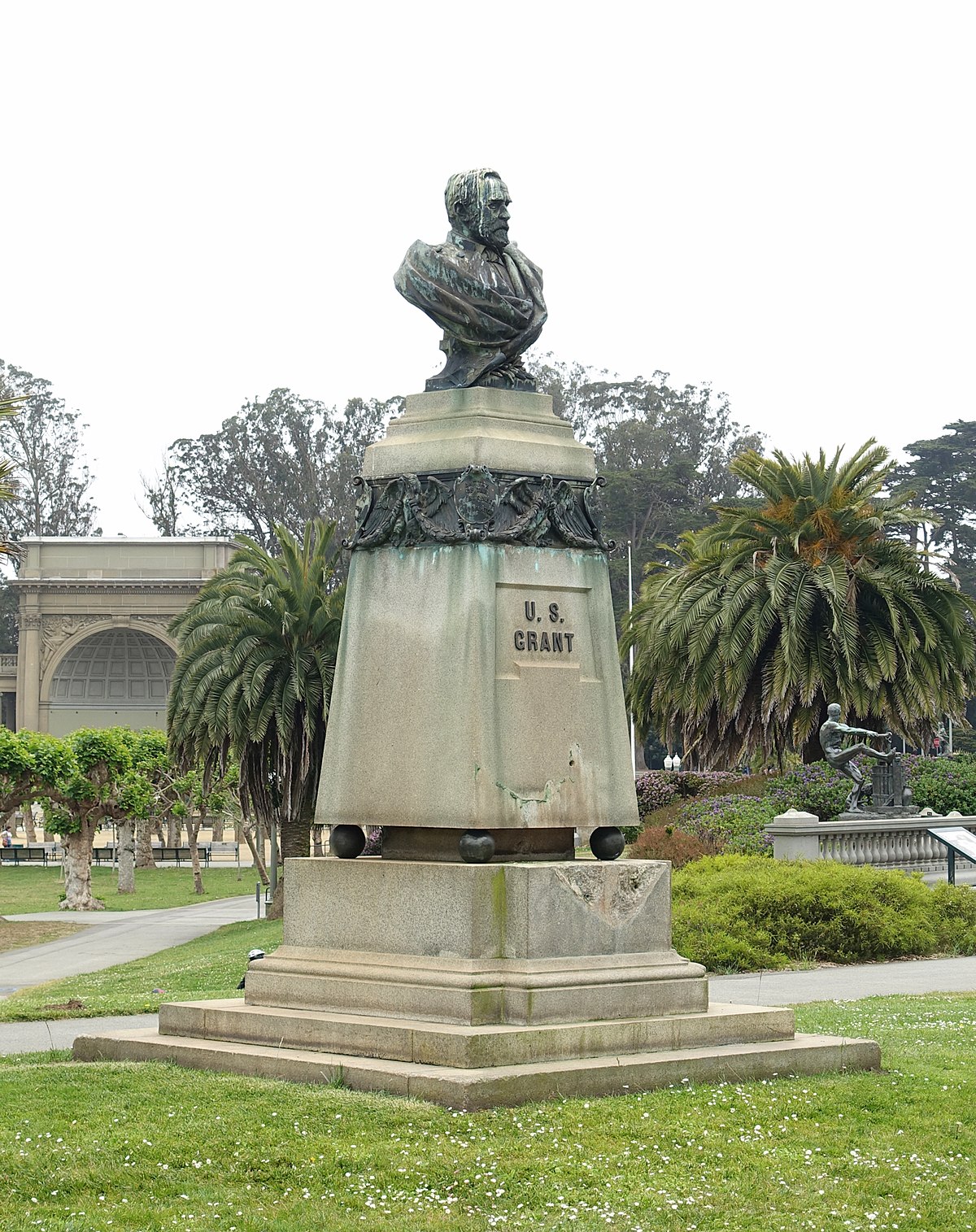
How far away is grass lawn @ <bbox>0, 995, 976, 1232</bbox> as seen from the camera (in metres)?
6.17

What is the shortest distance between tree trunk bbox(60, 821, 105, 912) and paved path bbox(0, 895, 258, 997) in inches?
23.1

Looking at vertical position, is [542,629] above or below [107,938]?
above

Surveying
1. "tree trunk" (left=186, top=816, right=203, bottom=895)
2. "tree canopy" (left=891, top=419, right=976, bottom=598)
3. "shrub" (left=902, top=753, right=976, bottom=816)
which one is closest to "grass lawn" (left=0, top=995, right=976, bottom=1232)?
"shrub" (left=902, top=753, right=976, bottom=816)

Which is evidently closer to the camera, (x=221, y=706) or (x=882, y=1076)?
(x=882, y=1076)

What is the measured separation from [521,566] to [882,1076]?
3.10 meters

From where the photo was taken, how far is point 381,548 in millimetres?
9398

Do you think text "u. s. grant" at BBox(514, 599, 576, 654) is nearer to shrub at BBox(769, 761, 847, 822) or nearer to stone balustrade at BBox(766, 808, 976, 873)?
stone balustrade at BBox(766, 808, 976, 873)

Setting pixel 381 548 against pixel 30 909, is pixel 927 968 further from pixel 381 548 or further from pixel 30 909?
pixel 30 909

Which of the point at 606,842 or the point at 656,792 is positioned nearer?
the point at 606,842

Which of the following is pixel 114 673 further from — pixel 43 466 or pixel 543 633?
pixel 543 633

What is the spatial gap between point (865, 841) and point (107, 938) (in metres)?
13.5

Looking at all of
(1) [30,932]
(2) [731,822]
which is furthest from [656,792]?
(1) [30,932]

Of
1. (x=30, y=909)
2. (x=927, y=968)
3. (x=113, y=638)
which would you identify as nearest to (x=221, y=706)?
(x=30, y=909)

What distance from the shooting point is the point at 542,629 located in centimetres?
913
